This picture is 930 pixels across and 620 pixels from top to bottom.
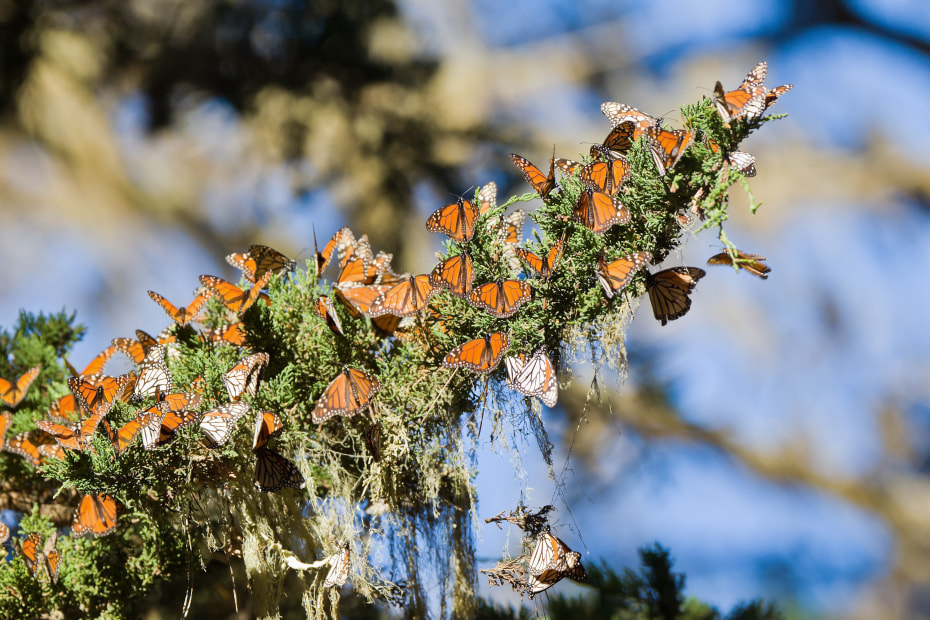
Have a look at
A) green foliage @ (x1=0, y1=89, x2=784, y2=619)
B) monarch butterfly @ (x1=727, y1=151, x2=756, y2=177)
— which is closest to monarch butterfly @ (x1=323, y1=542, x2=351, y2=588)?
green foliage @ (x1=0, y1=89, x2=784, y2=619)

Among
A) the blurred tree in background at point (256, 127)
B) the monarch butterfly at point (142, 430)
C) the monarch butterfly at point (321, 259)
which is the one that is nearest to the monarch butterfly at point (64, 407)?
the monarch butterfly at point (142, 430)

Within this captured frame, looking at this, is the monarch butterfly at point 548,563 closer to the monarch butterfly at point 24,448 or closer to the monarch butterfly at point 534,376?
the monarch butterfly at point 534,376


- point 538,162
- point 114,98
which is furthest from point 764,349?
point 114,98

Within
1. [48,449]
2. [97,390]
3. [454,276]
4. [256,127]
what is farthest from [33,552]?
[256,127]

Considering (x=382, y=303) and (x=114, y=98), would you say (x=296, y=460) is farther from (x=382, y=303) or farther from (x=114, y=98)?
(x=114, y=98)

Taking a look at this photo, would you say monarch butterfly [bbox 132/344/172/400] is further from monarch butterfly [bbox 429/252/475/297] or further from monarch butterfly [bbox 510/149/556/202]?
monarch butterfly [bbox 510/149/556/202]
